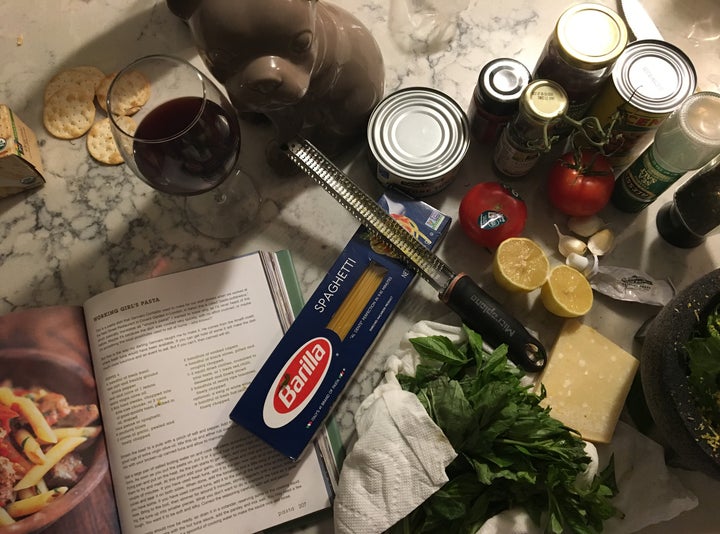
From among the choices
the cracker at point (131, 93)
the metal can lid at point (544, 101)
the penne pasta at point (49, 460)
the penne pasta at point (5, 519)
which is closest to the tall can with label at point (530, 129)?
the metal can lid at point (544, 101)

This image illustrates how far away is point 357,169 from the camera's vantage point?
90 cm

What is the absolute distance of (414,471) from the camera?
0.67 meters

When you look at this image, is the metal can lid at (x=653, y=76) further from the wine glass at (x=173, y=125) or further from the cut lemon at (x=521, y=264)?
the wine glass at (x=173, y=125)

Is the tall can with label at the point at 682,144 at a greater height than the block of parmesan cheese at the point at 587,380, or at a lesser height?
greater

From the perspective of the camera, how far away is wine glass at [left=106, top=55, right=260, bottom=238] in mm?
638

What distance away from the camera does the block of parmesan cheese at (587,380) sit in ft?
2.48

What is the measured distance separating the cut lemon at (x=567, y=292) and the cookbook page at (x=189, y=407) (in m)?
0.39

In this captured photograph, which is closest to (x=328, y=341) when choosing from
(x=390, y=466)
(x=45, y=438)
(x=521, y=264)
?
Result: (x=390, y=466)

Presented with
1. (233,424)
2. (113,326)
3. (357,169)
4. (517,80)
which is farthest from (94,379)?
(517,80)

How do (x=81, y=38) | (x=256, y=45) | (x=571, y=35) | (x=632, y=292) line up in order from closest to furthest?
(x=256, y=45)
(x=571, y=35)
(x=632, y=292)
(x=81, y=38)

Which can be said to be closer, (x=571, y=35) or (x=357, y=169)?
(x=571, y=35)

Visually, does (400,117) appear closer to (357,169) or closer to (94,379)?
(357,169)

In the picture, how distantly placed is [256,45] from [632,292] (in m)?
0.63

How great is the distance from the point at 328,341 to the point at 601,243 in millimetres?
440
